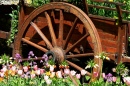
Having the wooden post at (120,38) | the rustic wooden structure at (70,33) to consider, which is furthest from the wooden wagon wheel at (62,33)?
the wooden post at (120,38)

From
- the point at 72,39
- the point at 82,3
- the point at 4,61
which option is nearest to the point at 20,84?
the point at 4,61

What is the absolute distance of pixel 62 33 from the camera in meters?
4.66

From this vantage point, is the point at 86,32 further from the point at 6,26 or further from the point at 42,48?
the point at 6,26

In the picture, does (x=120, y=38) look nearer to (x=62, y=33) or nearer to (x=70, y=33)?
(x=70, y=33)

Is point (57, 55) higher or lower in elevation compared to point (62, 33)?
lower

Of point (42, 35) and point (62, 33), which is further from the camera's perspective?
point (42, 35)

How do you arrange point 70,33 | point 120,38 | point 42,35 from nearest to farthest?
point 120,38 < point 70,33 < point 42,35

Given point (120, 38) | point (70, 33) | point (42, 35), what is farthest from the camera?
point (42, 35)

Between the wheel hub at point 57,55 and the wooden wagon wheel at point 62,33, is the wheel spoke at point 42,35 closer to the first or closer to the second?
the wooden wagon wheel at point 62,33

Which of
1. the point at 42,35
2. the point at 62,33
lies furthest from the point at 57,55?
the point at 42,35

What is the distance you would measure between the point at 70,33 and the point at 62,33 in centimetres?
12

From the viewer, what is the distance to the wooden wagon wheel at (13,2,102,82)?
4.43m

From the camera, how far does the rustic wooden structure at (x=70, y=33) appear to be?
431 centimetres

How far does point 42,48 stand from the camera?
4.88 metres
